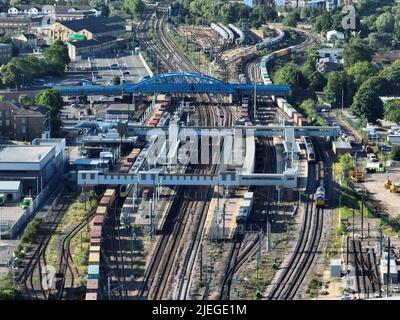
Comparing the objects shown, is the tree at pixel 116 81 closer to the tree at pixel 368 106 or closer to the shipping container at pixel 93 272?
the tree at pixel 368 106

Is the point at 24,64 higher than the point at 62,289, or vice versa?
the point at 24,64

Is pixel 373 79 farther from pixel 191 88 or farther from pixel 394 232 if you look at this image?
pixel 394 232

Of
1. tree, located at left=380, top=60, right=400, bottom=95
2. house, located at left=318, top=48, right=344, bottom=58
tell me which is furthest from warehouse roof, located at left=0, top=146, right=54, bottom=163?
house, located at left=318, top=48, right=344, bottom=58

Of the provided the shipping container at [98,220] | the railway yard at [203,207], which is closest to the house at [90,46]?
the railway yard at [203,207]

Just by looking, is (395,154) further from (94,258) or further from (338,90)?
(94,258)

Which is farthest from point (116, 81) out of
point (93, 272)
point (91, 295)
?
point (91, 295)
